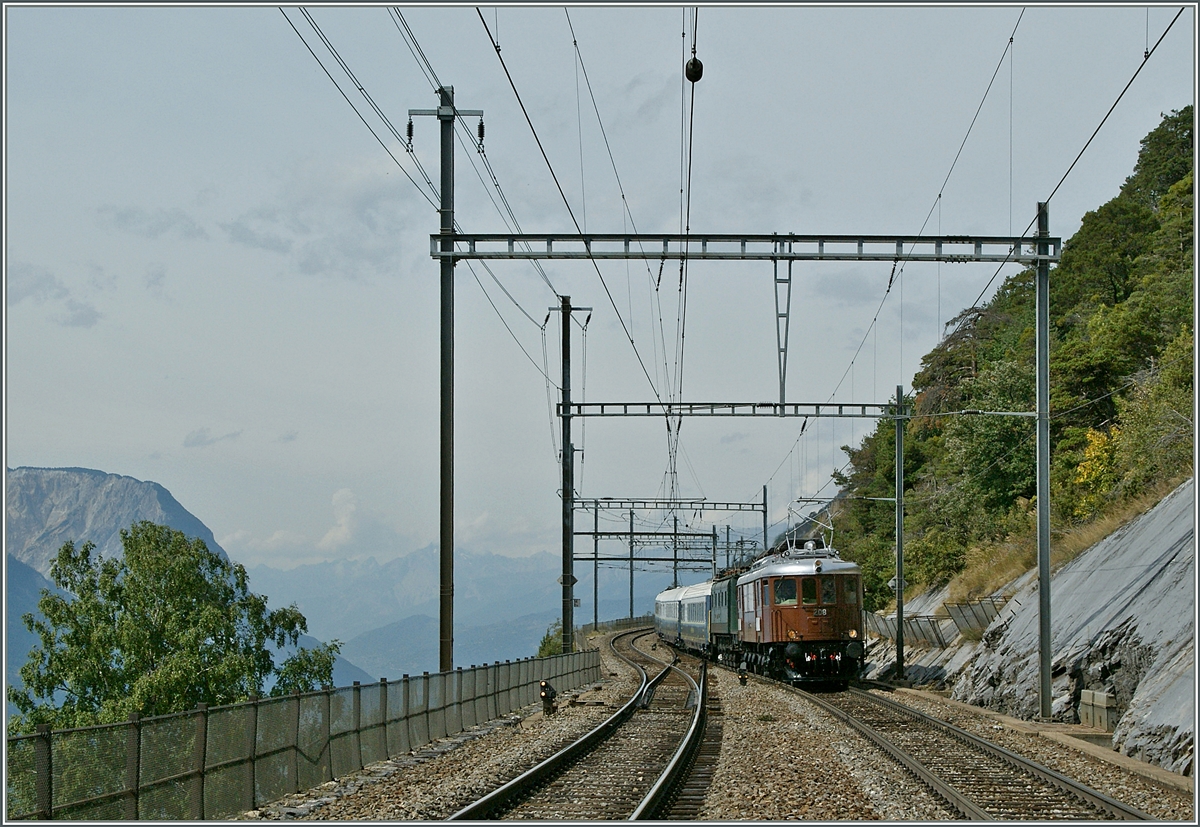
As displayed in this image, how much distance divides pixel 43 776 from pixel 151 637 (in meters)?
45.8

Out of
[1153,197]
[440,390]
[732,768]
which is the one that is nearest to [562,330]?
[440,390]

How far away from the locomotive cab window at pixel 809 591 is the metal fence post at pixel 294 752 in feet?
67.7

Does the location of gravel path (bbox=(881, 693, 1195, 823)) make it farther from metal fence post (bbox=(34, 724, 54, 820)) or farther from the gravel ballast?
metal fence post (bbox=(34, 724, 54, 820))

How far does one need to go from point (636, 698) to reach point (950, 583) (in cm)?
2228

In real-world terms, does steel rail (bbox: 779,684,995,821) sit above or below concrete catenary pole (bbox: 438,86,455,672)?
below

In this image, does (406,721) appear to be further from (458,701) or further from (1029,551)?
(1029,551)

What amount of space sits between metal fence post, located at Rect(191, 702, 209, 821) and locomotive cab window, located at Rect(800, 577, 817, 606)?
22.6 m

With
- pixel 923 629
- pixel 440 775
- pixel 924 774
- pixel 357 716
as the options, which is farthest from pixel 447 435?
pixel 923 629

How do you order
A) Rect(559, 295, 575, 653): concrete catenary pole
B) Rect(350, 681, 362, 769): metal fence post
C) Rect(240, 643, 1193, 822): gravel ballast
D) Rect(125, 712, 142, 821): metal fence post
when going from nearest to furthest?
Rect(125, 712, 142, 821): metal fence post
Rect(240, 643, 1193, 822): gravel ballast
Rect(350, 681, 362, 769): metal fence post
Rect(559, 295, 575, 653): concrete catenary pole

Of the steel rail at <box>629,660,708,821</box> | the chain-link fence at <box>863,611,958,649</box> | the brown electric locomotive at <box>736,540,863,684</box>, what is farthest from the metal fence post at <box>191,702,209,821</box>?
the chain-link fence at <box>863,611,958,649</box>

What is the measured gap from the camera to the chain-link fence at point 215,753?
935 centimetres

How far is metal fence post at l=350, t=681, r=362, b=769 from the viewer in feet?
49.1

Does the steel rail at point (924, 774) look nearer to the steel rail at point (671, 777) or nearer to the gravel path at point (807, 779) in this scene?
the gravel path at point (807, 779)

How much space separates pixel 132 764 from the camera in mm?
10469
